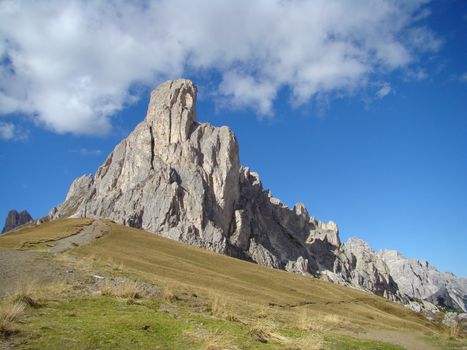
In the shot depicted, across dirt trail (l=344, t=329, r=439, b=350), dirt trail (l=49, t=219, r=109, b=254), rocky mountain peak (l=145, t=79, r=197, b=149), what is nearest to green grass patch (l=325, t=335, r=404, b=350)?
dirt trail (l=344, t=329, r=439, b=350)

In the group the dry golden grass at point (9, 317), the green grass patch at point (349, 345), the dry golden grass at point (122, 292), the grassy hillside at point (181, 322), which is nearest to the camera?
the dry golden grass at point (9, 317)

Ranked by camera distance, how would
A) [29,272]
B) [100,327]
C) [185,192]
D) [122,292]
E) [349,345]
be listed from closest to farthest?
[100,327] < [349,345] < [122,292] < [29,272] < [185,192]

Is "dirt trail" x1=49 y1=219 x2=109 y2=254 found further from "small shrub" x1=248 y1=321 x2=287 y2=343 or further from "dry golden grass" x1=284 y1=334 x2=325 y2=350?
"dry golden grass" x1=284 y1=334 x2=325 y2=350

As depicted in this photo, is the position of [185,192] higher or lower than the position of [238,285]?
higher

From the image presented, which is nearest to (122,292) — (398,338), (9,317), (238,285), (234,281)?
(9,317)

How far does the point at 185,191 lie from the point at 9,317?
125075 millimetres

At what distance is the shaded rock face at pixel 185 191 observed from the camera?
128875mm

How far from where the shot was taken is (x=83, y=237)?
45281mm

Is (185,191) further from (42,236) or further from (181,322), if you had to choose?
(181,322)

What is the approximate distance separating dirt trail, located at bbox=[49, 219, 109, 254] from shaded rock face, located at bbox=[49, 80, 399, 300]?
68630 mm

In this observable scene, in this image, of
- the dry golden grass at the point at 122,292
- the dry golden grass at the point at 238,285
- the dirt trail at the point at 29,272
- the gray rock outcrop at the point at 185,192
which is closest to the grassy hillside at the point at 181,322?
the dry golden grass at the point at 122,292

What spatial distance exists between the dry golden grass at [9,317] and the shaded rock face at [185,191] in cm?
11128

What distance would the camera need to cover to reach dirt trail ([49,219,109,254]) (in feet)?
121

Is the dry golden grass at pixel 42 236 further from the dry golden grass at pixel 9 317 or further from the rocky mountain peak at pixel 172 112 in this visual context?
the rocky mountain peak at pixel 172 112
